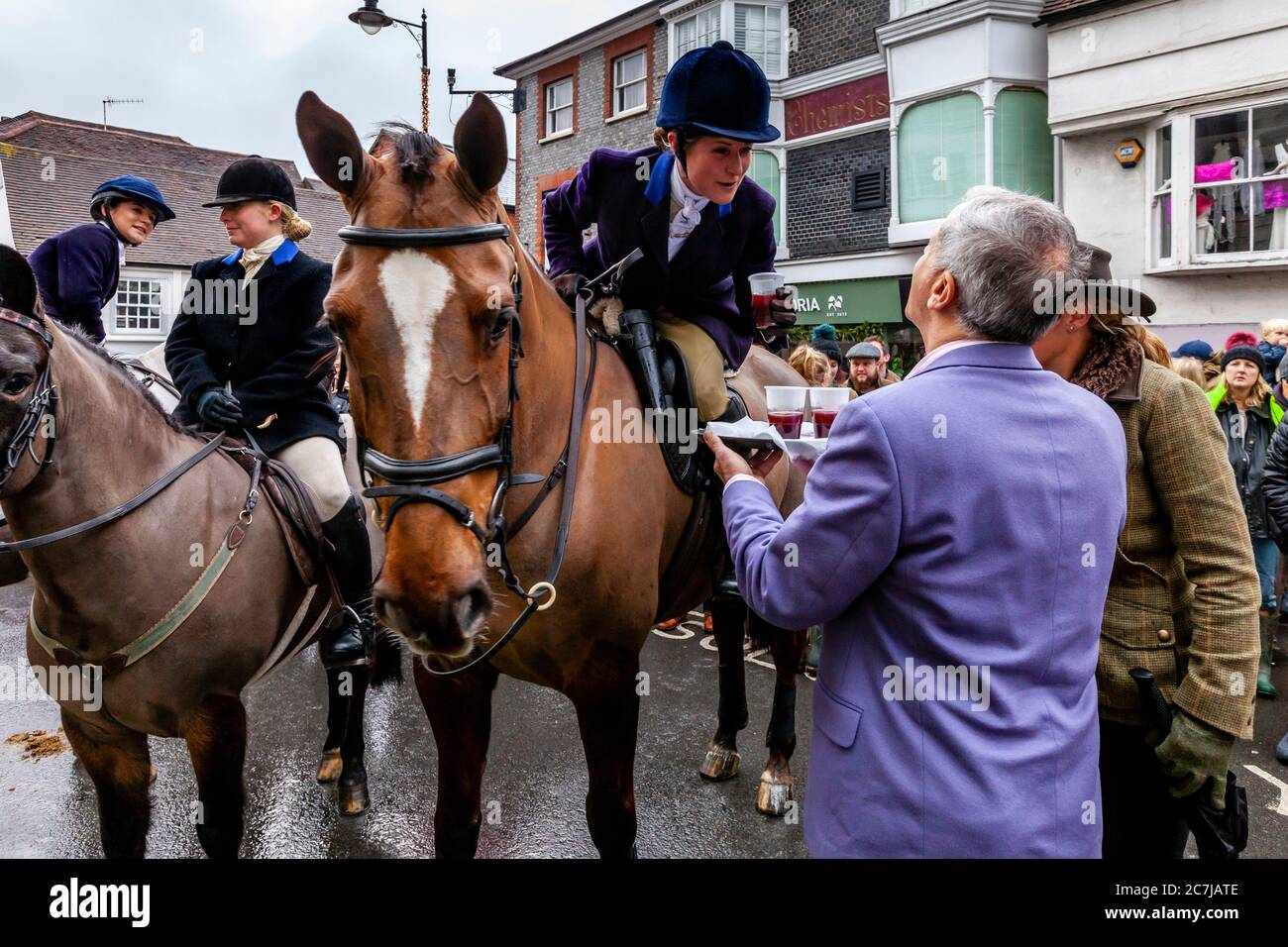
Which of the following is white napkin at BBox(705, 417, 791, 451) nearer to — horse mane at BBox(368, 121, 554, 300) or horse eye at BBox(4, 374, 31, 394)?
horse mane at BBox(368, 121, 554, 300)

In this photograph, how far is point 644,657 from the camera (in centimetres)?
680

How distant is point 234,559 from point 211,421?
65cm

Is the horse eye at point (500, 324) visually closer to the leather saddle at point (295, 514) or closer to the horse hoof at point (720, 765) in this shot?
the leather saddle at point (295, 514)

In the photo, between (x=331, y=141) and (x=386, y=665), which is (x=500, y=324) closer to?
(x=331, y=141)

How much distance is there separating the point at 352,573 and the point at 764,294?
85.0 inches

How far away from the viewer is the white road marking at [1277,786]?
166 inches

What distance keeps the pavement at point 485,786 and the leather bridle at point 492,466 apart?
3.64 ft

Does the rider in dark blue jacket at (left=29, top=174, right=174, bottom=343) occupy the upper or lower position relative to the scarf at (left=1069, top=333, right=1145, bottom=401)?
upper

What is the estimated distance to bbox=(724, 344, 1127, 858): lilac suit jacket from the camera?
5.26 ft

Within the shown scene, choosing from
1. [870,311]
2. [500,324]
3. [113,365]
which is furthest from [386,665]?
[870,311]

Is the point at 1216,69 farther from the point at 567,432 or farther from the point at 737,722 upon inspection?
the point at 567,432

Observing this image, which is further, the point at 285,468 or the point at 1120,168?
the point at 1120,168

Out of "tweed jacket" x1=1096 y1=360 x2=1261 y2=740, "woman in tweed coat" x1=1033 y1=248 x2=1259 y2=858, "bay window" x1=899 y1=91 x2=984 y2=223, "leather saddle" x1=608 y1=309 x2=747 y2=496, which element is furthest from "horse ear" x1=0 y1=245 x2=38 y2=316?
"bay window" x1=899 y1=91 x2=984 y2=223

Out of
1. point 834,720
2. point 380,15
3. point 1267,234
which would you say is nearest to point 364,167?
point 834,720
